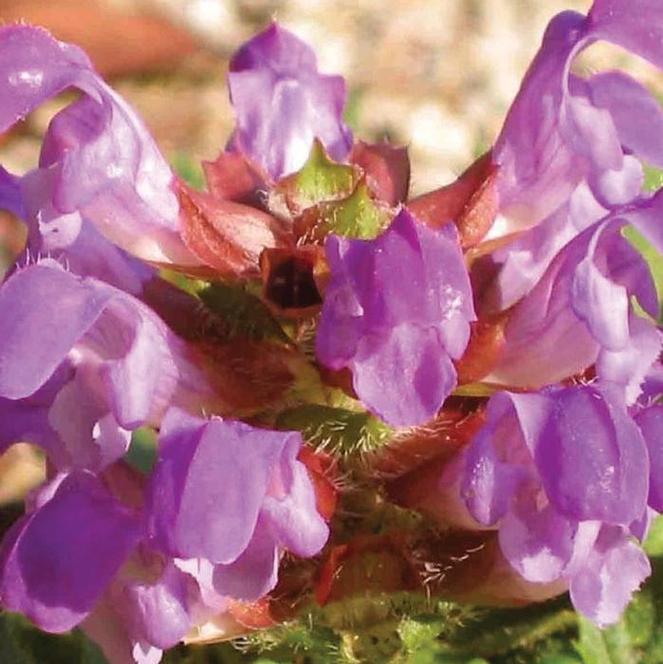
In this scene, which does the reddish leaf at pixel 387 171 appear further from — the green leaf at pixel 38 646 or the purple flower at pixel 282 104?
the green leaf at pixel 38 646

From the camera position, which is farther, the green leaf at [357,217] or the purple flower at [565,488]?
the green leaf at [357,217]

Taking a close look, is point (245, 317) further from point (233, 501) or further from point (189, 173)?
point (189, 173)

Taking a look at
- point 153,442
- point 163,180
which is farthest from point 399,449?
point 153,442

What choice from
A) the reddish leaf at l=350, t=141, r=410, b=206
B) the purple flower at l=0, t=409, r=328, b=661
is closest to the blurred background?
the reddish leaf at l=350, t=141, r=410, b=206

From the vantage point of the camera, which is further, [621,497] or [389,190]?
[389,190]

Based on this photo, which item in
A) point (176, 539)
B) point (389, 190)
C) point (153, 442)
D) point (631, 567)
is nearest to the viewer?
point (176, 539)

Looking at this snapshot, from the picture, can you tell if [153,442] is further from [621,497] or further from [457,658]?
[621,497]

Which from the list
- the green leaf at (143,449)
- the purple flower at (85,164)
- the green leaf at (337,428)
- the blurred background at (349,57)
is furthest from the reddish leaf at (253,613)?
the blurred background at (349,57)
